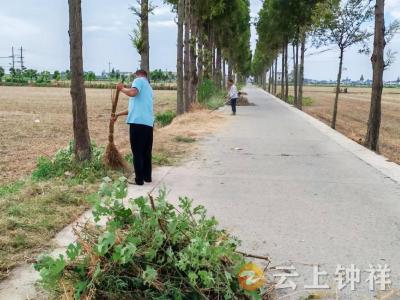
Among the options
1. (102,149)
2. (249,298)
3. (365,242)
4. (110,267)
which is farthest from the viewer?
(102,149)

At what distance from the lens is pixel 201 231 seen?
3570mm

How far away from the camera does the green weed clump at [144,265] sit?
3.15 meters

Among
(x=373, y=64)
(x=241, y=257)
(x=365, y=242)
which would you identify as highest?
(x=373, y=64)

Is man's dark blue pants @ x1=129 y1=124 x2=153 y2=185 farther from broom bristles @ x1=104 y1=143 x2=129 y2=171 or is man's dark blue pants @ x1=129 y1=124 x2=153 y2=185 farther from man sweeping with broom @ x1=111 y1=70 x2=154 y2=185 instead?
broom bristles @ x1=104 y1=143 x2=129 y2=171

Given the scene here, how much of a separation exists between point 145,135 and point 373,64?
8.98 m

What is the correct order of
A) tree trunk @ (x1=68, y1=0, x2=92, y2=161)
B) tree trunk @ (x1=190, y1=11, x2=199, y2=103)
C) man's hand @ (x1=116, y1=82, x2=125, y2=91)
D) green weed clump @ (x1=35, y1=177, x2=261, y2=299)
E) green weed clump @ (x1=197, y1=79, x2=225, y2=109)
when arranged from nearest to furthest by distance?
1. green weed clump @ (x1=35, y1=177, x2=261, y2=299)
2. man's hand @ (x1=116, y1=82, x2=125, y2=91)
3. tree trunk @ (x1=68, y1=0, x2=92, y2=161)
4. tree trunk @ (x1=190, y1=11, x2=199, y2=103)
5. green weed clump @ (x1=197, y1=79, x2=225, y2=109)

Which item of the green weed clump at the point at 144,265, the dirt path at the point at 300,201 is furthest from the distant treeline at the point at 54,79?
the green weed clump at the point at 144,265

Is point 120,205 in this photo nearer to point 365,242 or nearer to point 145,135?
point 365,242

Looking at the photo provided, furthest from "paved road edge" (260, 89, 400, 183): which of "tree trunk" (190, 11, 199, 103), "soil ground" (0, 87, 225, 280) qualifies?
"tree trunk" (190, 11, 199, 103)

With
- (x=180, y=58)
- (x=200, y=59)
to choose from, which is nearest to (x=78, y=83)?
(x=180, y=58)

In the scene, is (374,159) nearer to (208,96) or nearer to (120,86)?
(120,86)

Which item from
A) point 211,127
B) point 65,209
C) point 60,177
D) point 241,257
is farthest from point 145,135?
point 211,127

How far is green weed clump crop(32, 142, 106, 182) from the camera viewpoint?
24.0 ft

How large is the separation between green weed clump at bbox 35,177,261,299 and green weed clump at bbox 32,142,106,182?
381 centimetres
